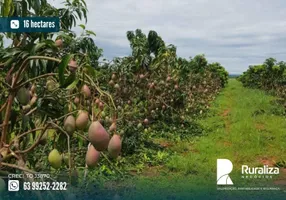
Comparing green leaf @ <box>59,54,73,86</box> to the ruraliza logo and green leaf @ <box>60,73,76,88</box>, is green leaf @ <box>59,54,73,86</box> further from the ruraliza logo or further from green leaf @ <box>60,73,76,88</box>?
the ruraliza logo

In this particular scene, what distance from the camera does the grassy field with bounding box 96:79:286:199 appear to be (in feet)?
10.3

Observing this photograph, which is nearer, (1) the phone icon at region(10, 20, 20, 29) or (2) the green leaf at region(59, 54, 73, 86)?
(2) the green leaf at region(59, 54, 73, 86)

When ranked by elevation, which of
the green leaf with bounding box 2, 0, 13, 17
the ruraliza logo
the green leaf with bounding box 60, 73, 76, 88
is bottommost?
the ruraliza logo

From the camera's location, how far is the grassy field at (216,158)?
3.14 metres

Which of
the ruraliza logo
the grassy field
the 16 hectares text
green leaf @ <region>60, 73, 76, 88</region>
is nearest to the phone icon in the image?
the 16 hectares text

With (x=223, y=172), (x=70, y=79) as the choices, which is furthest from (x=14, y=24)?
(x=223, y=172)

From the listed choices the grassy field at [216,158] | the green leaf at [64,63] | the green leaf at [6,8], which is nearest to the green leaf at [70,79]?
the green leaf at [64,63]

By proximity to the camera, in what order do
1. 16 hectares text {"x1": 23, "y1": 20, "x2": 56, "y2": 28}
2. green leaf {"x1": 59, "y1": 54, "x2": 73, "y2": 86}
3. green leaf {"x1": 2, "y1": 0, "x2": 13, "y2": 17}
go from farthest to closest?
16 hectares text {"x1": 23, "y1": 20, "x2": 56, "y2": 28}
green leaf {"x1": 2, "y1": 0, "x2": 13, "y2": 17}
green leaf {"x1": 59, "y1": 54, "x2": 73, "y2": 86}

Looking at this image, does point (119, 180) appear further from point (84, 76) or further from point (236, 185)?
point (84, 76)

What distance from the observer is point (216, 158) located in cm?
457

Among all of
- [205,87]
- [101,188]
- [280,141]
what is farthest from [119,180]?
[205,87]

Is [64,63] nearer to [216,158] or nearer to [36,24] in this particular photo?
[36,24]

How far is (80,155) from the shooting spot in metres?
3.79

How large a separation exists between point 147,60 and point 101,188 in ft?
6.84
